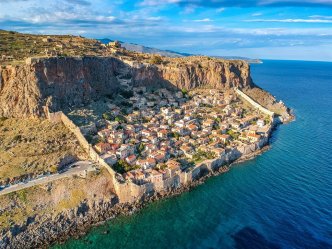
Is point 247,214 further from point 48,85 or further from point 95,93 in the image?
point 95,93

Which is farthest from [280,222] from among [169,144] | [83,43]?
[83,43]

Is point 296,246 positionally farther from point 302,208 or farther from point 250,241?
point 302,208

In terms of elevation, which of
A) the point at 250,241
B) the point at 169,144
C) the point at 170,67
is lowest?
the point at 250,241

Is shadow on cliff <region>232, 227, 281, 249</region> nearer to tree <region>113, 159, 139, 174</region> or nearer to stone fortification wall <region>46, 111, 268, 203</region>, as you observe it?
stone fortification wall <region>46, 111, 268, 203</region>

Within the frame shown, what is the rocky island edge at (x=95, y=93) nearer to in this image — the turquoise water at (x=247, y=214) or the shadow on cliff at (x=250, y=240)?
the turquoise water at (x=247, y=214)

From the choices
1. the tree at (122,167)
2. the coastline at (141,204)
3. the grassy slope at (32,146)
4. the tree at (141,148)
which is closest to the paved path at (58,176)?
the grassy slope at (32,146)
